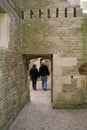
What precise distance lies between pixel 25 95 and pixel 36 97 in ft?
5.28

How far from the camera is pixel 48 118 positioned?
6.86 meters

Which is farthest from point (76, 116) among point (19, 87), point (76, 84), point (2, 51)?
point (2, 51)

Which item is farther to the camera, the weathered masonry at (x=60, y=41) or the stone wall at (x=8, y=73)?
the weathered masonry at (x=60, y=41)

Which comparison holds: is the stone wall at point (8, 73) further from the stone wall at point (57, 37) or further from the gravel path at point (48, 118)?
the stone wall at point (57, 37)

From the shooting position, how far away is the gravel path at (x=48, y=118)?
19.8ft

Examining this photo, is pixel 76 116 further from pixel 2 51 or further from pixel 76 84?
pixel 2 51

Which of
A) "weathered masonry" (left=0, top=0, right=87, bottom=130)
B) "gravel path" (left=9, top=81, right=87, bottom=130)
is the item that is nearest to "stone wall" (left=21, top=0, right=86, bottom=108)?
"weathered masonry" (left=0, top=0, right=87, bottom=130)

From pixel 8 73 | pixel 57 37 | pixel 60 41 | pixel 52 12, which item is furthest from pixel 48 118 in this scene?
pixel 52 12

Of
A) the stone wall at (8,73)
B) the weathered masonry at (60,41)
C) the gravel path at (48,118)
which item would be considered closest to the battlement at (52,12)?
the weathered masonry at (60,41)

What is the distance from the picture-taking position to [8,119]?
5832mm

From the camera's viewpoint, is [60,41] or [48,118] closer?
[48,118]

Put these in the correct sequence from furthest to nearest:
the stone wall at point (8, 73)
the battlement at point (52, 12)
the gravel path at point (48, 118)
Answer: the battlement at point (52, 12)
the gravel path at point (48, 118)
the stone wall at point (8, 73)

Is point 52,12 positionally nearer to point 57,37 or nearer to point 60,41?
point 57,37

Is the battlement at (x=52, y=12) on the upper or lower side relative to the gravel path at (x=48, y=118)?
upper
